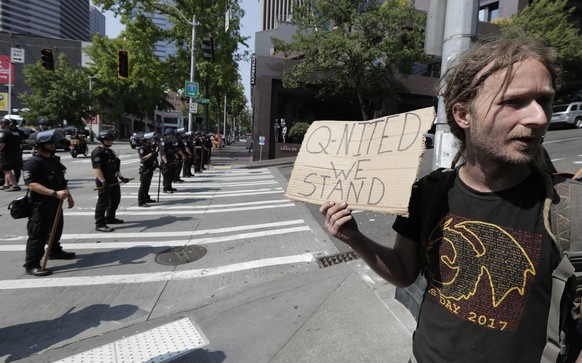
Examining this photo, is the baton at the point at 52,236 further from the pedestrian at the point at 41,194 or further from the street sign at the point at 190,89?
the street sign at the point at 190,89

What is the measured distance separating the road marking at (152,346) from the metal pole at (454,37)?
282 cm

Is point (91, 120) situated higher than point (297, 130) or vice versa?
point (91, 120)

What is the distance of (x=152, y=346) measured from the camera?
10.7 ft

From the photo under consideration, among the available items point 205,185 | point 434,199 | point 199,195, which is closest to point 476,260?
point 434,199

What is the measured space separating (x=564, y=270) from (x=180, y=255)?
558cm

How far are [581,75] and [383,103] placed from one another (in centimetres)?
2086

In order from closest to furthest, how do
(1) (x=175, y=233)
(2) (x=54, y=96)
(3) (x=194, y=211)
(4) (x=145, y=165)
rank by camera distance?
(1) (x=175, y=233) → (3) (x=194, y=211) → (4) (x=145, y=165) → (2) (x=54, y=96)

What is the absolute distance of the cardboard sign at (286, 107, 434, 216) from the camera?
1474mm

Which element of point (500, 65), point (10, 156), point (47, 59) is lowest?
point (10, 156)

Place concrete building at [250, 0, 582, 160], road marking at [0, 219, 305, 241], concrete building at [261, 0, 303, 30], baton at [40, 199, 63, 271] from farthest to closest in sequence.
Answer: concrete building at [261, 0, 303, 30] → concrete building at [250, 0, 582, 160] → road marking at [0, 219, 305, 241] → baton at [40, 199, 63, 271]

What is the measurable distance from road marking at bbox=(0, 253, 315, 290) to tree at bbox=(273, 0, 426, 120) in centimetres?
1601

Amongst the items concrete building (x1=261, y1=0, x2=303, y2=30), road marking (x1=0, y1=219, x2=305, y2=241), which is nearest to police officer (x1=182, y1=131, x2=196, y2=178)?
road marking (x1=0, y1=219, x2=305, y2=241)

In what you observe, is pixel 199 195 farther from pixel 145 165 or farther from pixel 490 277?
pixel 490 277

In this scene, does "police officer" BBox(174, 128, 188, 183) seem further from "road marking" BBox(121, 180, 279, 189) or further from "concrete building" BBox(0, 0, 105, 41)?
"concrete building" BBox(0, 0, 105, 41)
